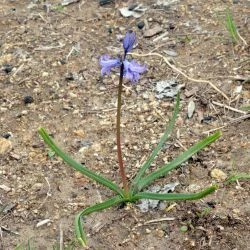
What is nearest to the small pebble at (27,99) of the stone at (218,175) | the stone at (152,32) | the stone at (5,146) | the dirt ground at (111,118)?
the dirt ground at (111,118)

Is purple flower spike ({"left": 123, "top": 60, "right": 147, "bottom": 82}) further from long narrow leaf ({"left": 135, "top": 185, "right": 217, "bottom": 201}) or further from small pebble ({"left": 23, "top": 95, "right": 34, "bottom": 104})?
small pebble ({"left": 23, "top": 95, "right": 34, "bottom": 104})

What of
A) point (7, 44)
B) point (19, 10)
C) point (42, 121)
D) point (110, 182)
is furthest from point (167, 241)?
point (19, 10)

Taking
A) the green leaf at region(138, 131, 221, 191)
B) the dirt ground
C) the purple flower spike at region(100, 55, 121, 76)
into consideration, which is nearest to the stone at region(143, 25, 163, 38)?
the dirt ground

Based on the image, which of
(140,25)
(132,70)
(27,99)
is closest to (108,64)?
(132,70)

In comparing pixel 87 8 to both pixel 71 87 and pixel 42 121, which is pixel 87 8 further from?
pixel 42 121

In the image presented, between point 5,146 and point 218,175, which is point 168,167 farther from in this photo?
point 5,146
